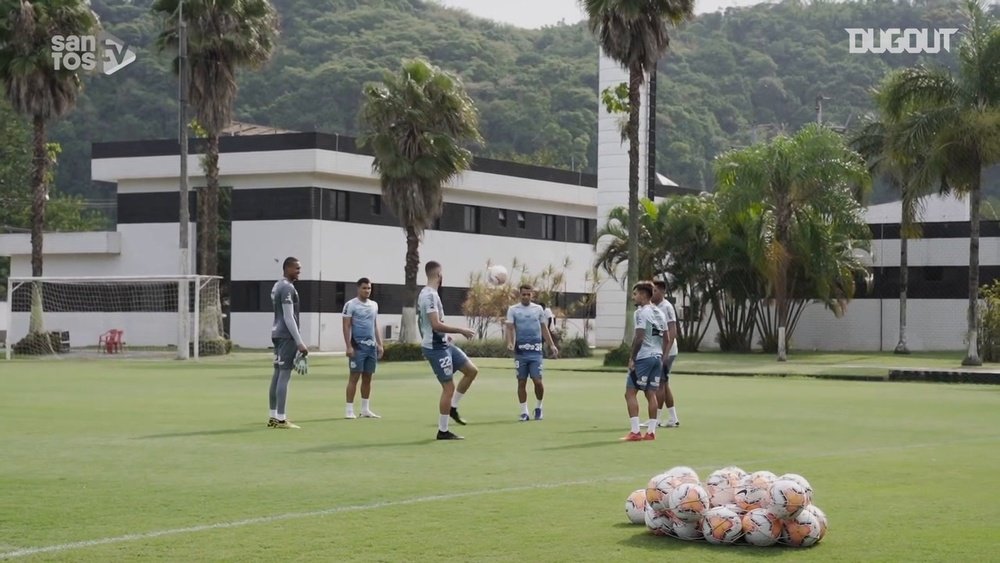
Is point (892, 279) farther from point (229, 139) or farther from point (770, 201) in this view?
point (229, 139)

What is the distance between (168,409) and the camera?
22609 millimetres

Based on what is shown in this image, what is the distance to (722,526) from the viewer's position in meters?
9.62

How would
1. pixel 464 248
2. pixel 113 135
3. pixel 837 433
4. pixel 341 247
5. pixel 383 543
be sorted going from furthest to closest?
1. pixel 113 135
2. pixel 464 248
3. pixel 341 247
4. pixel 837 433
5. pixel 383 543

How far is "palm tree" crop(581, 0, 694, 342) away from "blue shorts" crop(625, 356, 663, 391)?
25.1 m

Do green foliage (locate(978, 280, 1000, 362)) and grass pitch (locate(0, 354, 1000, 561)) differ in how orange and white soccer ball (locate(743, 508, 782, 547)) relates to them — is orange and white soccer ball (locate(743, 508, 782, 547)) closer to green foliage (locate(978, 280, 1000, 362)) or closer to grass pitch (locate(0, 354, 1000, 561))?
grass pitch (locate(0, 354, 1000, 561))

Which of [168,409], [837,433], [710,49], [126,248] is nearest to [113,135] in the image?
[126,248]

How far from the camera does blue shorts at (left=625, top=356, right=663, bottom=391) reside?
18.0 m

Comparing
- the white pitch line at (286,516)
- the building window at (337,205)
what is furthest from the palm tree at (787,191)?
the white pitch line at (286,516)

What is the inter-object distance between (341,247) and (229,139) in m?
6.25

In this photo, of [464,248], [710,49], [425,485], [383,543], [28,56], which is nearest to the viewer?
[383,543]

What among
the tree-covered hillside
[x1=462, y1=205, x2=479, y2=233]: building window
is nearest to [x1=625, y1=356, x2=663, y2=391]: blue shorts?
[x1=462, y1=205, x2=479, y2=233]: building window

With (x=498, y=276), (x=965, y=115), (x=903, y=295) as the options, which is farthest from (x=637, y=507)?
(x=903, y=295)

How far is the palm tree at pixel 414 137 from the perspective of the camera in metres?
48.2

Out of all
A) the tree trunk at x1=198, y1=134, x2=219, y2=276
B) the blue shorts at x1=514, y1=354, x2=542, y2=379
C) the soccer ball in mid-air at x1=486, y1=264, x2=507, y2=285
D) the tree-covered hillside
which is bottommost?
the blue shorts at x1=514, y1=354, x2=542, y2=379
